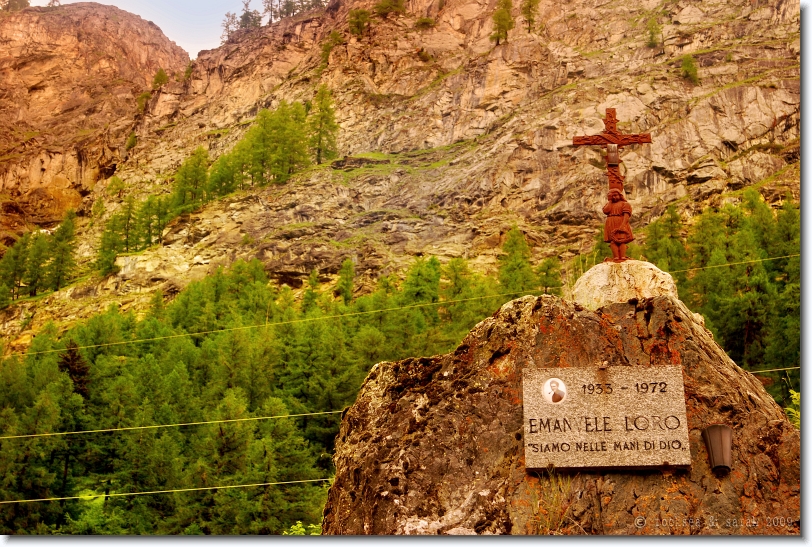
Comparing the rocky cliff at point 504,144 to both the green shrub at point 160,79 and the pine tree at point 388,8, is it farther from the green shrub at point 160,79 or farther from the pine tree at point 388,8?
the green shrub at point 160,79

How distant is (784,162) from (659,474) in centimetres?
3393

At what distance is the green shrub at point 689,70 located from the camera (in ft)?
147

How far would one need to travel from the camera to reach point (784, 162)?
37531mm

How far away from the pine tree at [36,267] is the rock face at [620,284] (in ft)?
135

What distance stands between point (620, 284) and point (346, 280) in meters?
27.2

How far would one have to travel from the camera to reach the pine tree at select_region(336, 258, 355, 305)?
120ft

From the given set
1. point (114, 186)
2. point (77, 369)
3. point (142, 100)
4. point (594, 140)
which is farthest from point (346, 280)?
point (142, 100)

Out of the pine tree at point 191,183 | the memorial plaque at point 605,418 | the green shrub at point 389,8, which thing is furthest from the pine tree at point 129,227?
the memorial plaque at point 605,418

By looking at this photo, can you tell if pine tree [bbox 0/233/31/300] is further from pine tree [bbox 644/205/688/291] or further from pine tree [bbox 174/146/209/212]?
pine tree [bbox 644/205/688/291]

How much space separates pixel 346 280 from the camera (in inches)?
1455

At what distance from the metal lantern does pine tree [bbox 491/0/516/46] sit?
51187 millimetres

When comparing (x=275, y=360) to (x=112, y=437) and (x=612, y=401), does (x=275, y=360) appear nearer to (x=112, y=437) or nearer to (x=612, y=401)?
(x=112, y=437)

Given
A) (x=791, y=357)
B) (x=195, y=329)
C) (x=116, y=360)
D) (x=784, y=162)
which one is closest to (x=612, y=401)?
(x=791, y=357)

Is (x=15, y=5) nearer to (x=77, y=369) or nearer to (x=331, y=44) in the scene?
(x=331, y=44)
